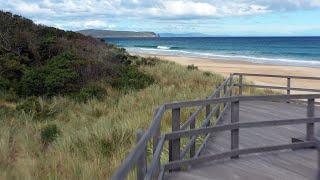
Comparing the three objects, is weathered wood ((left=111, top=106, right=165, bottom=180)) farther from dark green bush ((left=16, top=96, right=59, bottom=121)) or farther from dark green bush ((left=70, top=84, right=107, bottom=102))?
dark green bush ((left=70, top=84, right=107, bottom=102))

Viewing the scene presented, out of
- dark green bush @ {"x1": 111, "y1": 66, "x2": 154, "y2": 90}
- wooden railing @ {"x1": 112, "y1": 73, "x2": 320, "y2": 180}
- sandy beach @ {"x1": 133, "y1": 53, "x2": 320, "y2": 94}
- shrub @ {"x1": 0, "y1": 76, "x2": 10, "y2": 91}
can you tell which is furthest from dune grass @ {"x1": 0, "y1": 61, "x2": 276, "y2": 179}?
sandy beach @ {"x1": 133, "y1": 53, "x2": 320, "y2": 94}

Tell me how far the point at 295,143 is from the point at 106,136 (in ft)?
9.64

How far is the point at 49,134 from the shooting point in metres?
9.62

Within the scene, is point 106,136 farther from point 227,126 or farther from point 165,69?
point 165,69

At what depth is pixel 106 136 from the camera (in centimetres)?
858

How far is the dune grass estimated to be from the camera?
6684 mm

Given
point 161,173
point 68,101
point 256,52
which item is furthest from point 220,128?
point 256,52

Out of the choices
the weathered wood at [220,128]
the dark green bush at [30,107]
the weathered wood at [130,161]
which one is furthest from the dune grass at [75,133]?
the weathered wood at [130,161]

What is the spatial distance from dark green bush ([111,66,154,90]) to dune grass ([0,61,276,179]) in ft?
1.48

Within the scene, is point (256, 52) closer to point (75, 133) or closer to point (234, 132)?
point (75, 133)

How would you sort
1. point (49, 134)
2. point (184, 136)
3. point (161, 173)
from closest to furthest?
point (161, 173) < point (184, 136) < point (49, 134)

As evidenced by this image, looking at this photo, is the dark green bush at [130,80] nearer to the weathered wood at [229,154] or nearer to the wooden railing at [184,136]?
the wooden railing at [184,136]

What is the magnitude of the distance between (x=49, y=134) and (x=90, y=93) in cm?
537

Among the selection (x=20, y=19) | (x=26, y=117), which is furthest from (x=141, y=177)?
(x=20, y=19)
